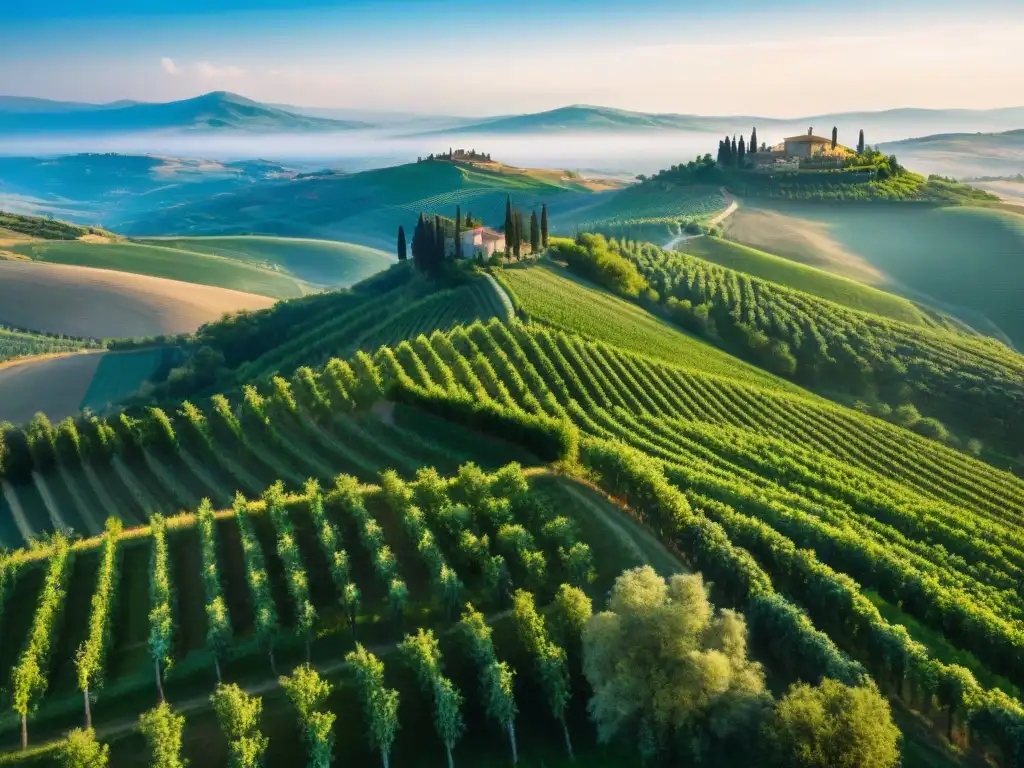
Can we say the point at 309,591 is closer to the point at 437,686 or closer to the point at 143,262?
the point at 437,686

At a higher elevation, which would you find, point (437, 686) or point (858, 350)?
point (437, 686)

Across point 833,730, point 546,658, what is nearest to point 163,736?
point 546,658

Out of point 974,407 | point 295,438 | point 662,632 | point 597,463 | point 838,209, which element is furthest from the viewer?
point 838,209

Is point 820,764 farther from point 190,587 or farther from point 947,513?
point 947,513

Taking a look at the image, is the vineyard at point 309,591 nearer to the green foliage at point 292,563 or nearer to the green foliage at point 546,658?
the green foliage at point 292,563

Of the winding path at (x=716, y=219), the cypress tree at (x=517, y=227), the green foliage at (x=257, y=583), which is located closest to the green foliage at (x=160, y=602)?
the green foliage at (x=257, y=583)

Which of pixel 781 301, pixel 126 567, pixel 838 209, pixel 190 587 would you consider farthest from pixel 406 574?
pixel 838 209
